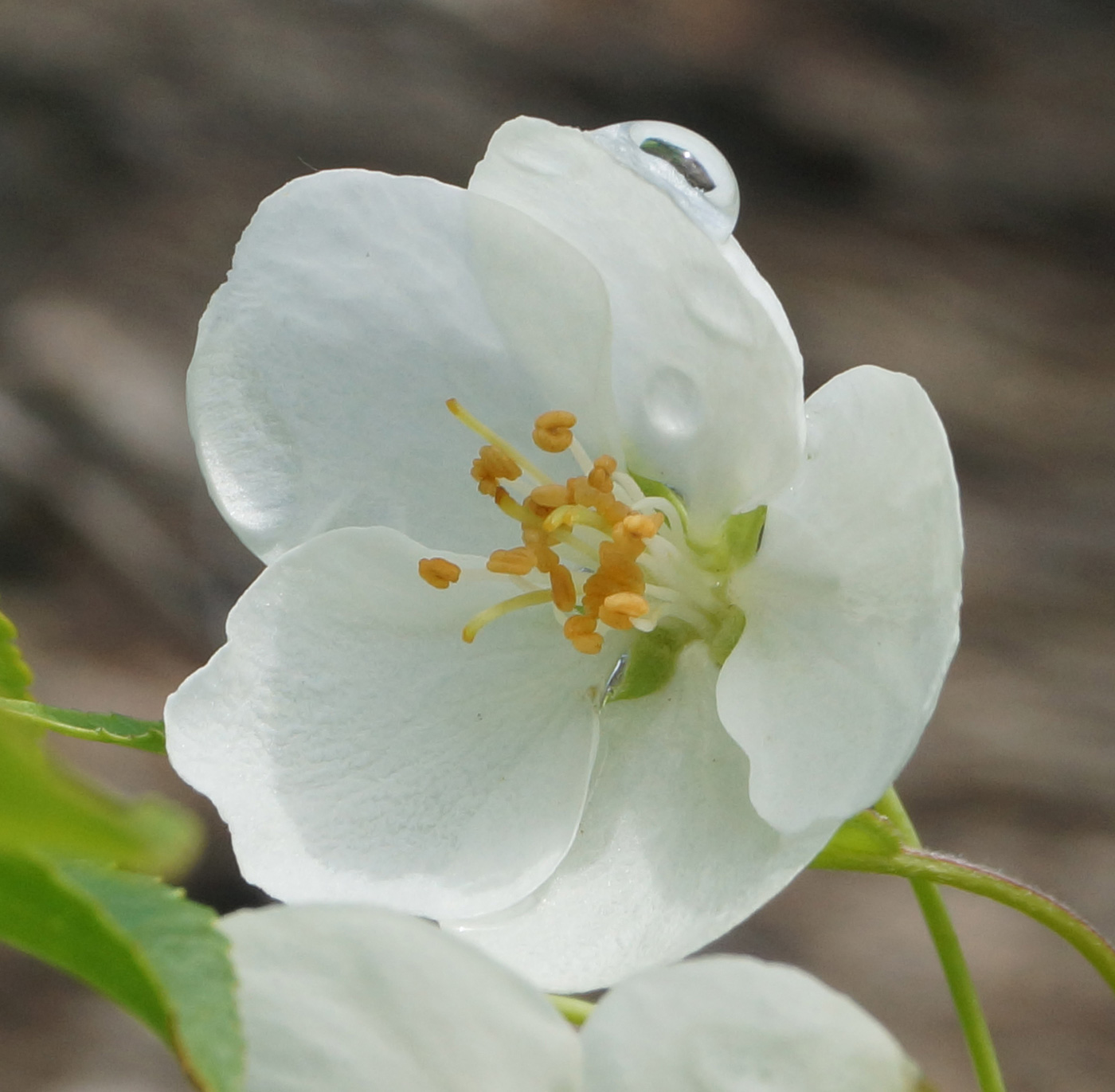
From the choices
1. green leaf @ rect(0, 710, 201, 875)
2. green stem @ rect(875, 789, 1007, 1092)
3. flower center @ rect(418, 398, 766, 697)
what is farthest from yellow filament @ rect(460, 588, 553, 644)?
green leaf @ rect(0, 710, 201, 875)

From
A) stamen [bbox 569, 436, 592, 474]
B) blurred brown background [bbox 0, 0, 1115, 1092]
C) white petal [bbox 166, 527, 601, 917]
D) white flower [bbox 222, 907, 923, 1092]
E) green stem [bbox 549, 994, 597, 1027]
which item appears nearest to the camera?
white flower [bbox 222, 907, 923, 1092]

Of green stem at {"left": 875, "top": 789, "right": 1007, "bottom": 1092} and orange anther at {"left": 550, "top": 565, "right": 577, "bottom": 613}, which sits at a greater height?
orange anther at {"left": 550, "top": 565, "right": 577, "bottom": 613}

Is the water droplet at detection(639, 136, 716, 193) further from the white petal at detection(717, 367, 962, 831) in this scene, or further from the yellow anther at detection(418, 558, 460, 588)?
the yellow anther at detection(418, 558, 460, 588)

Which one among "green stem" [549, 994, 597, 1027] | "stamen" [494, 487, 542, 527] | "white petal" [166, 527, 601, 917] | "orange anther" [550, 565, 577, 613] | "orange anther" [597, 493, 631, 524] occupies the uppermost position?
"orange anther" [597, 493, 631, 524]

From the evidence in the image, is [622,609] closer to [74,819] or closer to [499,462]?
[499,462]

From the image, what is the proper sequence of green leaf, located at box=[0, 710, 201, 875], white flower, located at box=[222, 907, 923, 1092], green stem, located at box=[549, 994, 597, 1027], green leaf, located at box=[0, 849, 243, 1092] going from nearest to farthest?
green leaf, located at box=[0, 710, 201, 875] → green leaf, located at box=[0, 849, 243, 1092] → white flower, located at box=[222, 907, 923, 1092] → green stem, located at box=[549, 994, 597, 1027]

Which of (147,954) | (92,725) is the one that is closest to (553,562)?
(92,725)

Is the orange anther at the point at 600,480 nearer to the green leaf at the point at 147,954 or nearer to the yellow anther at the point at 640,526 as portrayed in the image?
the yellow anther at the point at 640,526

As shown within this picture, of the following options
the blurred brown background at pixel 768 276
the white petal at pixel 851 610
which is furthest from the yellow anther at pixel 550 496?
the blurred brown background at pixel 768 276
